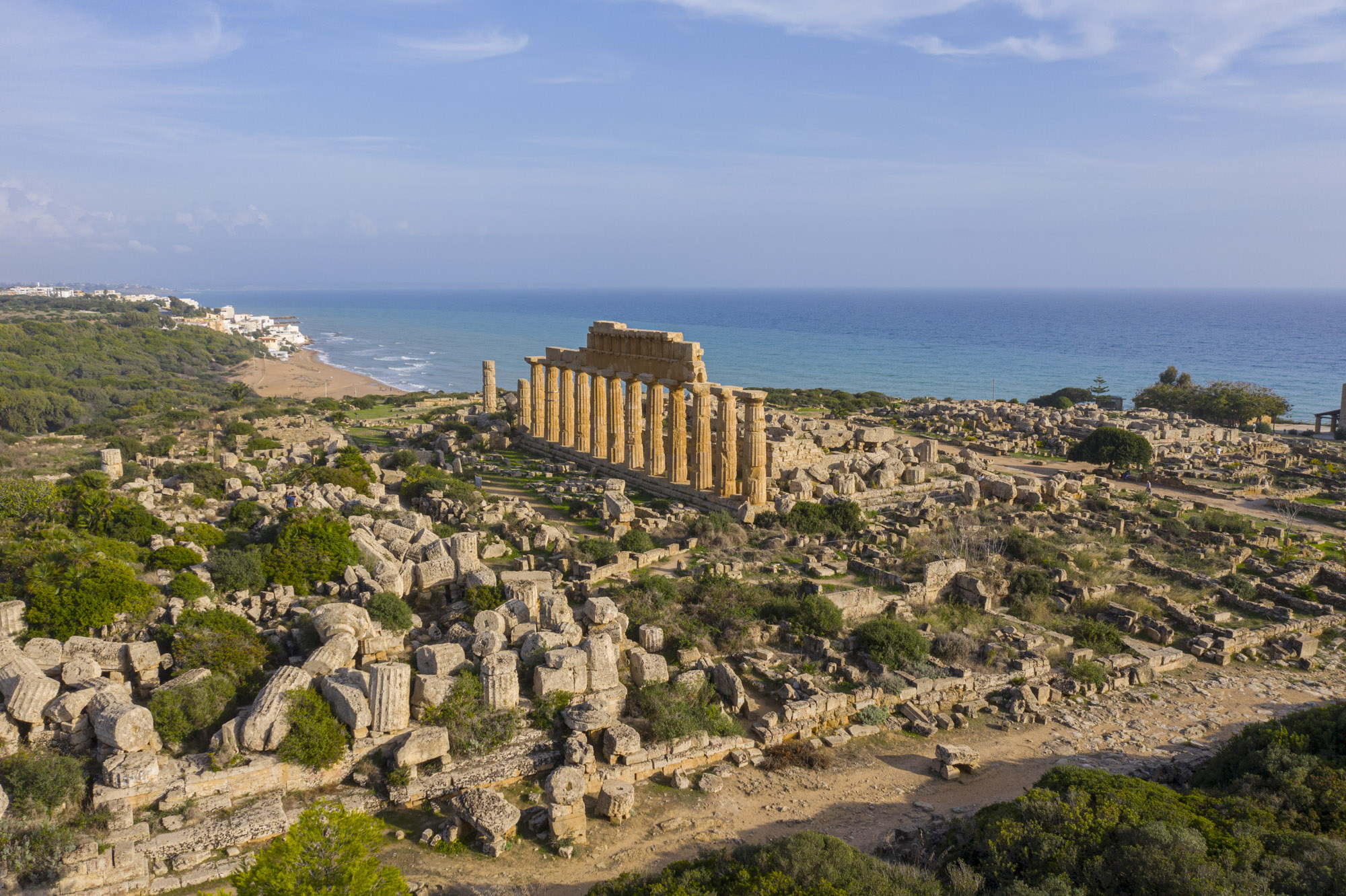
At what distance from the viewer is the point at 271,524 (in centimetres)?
1947

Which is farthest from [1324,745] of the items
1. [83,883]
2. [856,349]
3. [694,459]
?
[856,349]

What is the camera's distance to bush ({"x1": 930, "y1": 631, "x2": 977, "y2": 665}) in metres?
16.0

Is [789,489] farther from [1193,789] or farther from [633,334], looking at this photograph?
[1193,789]

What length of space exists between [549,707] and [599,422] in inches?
800

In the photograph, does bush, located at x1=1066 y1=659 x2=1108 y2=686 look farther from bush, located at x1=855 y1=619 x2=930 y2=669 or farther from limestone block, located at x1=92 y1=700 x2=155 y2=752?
limestone block, located at x1=92 y1=700 x2=155 y2=752

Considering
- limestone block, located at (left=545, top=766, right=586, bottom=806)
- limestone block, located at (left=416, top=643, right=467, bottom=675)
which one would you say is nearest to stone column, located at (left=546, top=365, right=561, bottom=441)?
limestone block, located at (left=416, top=643, right=467, bottom=675)

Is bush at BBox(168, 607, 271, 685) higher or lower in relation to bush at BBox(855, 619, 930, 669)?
higher

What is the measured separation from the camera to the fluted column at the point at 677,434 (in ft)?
90.5

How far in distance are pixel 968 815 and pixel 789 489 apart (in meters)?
15.8

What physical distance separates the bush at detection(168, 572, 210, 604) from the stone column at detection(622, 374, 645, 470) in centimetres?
1643

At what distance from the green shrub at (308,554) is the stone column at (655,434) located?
12659 millimetres

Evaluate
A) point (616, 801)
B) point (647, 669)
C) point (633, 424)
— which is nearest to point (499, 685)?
point (647, 669)

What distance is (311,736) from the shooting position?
11461 millimetres

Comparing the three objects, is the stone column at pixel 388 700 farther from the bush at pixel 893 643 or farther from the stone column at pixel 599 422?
the stone column at pixel 599 422
